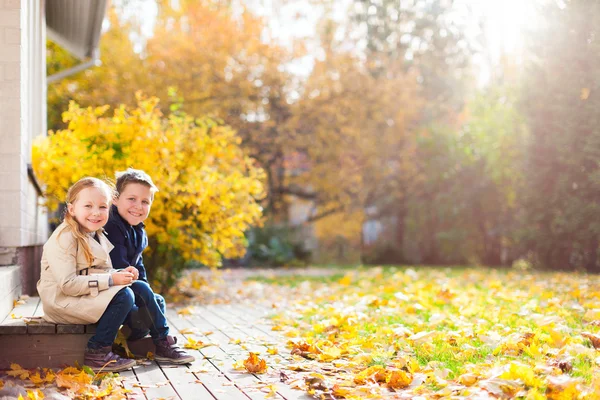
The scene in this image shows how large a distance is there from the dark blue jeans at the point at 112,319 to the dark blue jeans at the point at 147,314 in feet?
0.61

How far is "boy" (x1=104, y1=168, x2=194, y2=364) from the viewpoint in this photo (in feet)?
14.3

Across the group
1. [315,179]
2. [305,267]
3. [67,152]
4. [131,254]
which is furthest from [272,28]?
[131,254]

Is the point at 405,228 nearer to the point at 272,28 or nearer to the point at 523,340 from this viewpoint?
the point at 272,28

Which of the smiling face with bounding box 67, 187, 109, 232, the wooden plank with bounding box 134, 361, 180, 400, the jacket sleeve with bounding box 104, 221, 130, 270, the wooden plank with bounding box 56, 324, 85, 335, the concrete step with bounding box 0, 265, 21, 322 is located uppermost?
the smiling face with bounding box 67, 187, 109, 232

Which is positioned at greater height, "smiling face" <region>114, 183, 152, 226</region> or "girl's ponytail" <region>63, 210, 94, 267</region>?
"smiling face" <region>114, 183, 152, 226</region>

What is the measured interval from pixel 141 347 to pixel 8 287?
40.6 inches

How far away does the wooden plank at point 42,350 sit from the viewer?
4.12 meters

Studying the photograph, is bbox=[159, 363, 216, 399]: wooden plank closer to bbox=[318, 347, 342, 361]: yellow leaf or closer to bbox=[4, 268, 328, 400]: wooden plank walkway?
bbox=[4, 268, 328, 400]: wooden plank walkway

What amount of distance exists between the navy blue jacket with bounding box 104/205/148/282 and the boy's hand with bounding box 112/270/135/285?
1.21 ft

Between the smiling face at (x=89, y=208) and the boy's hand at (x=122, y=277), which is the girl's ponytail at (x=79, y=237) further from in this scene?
the boy's hand at (x=122, y=277)

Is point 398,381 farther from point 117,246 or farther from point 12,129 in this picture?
point 12,129

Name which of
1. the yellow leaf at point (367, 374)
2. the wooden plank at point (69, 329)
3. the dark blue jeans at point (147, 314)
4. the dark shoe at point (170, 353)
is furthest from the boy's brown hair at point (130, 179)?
the yellow leaf at point (367, 374)

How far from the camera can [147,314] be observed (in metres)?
4.38

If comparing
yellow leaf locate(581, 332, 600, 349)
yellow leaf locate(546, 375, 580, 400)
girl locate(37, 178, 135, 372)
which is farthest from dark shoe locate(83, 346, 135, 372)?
yellow leaf locate(581, 332, 600, 349)
